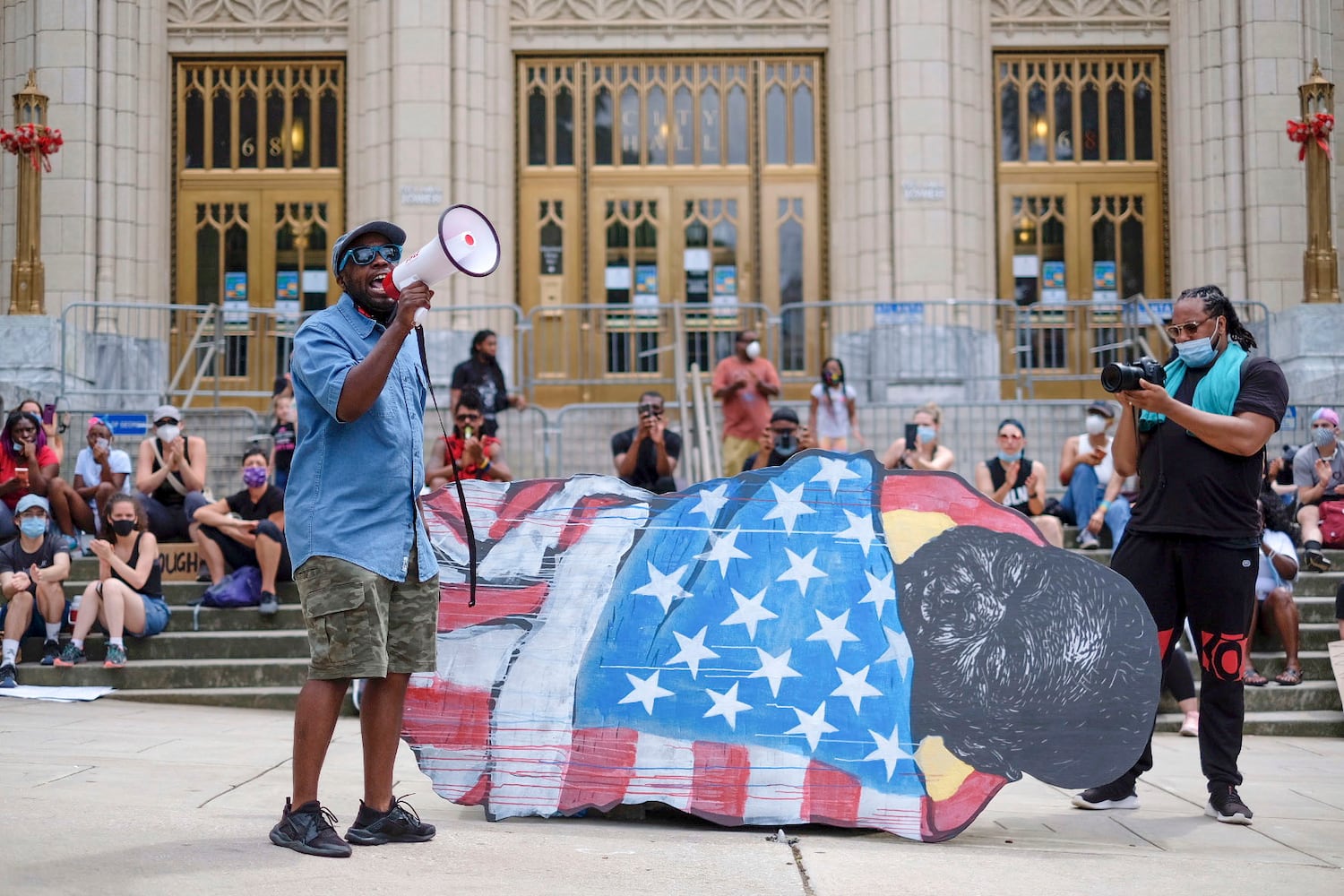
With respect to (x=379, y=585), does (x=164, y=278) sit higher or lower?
higher

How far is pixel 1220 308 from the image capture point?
633 centimetres

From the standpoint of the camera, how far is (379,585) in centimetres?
480

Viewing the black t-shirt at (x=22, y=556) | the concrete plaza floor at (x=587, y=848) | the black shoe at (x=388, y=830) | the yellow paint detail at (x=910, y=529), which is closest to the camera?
the concrete plaza floor at (x=587, y=848)

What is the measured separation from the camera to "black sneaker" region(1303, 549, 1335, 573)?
11.4 metres

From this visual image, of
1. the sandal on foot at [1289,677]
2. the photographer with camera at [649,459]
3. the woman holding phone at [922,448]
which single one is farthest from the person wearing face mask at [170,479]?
the sandal on foot at [1289,677]

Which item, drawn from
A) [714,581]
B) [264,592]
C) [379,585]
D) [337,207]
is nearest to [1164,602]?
[714,581]

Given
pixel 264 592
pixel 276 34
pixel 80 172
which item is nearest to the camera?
pixel 264 592

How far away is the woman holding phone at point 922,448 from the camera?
12016 mm

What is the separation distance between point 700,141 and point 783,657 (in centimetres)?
1447

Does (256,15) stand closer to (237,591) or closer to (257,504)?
(257,504)

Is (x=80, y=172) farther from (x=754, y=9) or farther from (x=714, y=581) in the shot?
(x=714, y=581)

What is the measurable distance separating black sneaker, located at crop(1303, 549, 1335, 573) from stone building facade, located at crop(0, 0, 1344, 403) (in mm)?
7138

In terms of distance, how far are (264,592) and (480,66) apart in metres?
9.76

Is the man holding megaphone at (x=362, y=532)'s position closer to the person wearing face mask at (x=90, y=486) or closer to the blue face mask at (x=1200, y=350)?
the blue face mask at (x=1200, y=350)
